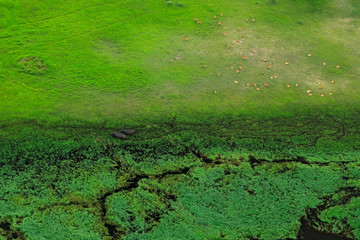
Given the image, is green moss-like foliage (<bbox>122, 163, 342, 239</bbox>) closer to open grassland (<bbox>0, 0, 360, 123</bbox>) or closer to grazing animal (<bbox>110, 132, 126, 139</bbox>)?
grazing animal (<bbox>110, 132, 126, 139</bbox>)

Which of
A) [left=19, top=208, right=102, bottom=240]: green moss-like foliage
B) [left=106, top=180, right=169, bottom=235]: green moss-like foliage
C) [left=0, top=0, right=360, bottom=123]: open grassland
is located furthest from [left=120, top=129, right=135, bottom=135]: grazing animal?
[left=19, top=208, right=102, bottom=240]: green moss-like foliage

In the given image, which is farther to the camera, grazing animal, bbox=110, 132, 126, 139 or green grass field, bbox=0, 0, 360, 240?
grazing animal, bbox=110, 132, 126, 139

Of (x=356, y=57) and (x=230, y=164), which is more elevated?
(x=356, y=57)

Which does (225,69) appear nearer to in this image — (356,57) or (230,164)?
(230,164)

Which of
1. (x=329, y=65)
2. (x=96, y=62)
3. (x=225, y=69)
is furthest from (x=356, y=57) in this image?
(x=96, y=62)

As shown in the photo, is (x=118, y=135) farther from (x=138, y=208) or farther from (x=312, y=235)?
(x=312, y=235)

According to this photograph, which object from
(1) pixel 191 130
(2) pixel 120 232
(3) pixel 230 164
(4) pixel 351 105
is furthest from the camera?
(4) pixel 351 105

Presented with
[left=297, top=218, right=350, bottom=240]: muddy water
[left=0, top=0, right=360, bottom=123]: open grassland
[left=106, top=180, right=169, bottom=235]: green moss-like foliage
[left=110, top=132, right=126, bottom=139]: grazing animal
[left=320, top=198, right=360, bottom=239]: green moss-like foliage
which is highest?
[left=0, top=0, right=360, bottom=123]: open grassland
